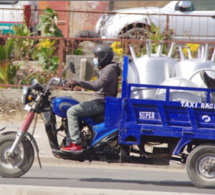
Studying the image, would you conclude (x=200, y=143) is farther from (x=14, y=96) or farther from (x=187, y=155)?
(x=14, y=96)

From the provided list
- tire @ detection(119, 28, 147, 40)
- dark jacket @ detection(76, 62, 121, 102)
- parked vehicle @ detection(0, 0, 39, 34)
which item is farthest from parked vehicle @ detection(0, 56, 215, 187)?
parked vehicle @ detection(0, 0, 39, 34)

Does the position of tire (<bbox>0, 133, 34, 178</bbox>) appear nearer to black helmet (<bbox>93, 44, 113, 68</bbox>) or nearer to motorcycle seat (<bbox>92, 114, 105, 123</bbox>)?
motorcycle seat (<bbox>92, 114, 105, 123</bbox>)

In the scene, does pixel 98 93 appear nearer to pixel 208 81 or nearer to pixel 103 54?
pixel 103 54

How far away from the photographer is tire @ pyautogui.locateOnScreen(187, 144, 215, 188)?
22.5 feet

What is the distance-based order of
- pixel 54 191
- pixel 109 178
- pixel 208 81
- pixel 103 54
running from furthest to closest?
1. pixel 109 178
2. pixel 103 54
3. pixel 208 81
4. pixel 54 191

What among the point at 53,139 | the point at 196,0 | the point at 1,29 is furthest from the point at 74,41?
the point at 196,0

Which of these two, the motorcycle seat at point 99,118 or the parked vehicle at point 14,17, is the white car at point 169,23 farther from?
the motorcycle seat at point 99,118

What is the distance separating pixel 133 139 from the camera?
6.92 m

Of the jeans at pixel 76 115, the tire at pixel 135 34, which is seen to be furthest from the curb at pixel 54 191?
the tire at pixel 135 34

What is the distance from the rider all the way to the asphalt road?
55cm

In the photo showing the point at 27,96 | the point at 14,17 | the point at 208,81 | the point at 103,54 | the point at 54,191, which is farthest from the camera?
the point at 14,17

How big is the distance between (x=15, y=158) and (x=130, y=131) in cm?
141

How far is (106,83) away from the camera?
6980 mm

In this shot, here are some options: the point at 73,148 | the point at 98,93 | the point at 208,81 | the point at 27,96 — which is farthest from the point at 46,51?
the point at 208,81
